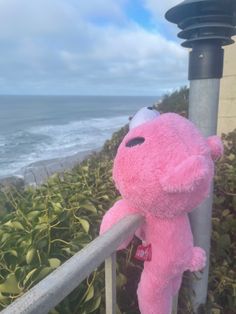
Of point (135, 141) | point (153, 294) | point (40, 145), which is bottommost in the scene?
point (40, 145)

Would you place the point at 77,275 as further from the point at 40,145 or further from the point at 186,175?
the point at 40,145

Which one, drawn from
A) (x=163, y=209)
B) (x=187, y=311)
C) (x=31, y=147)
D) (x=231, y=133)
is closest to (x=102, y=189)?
(x=187, y=311)

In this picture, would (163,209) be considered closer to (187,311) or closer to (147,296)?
(147,296)

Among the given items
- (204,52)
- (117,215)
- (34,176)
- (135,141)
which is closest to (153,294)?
(117,215)

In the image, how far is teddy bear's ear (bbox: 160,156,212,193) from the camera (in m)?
1.28

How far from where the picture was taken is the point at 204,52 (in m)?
1.83

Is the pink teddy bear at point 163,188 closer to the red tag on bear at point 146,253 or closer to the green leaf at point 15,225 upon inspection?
the red tag on bear at point 146,253

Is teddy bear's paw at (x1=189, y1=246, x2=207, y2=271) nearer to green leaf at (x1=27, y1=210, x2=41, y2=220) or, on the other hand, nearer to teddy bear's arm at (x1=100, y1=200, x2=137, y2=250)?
teddy bear's arm at (x1=100, y1=200, x2=137, y2=250)

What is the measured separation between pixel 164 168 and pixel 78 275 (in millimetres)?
477

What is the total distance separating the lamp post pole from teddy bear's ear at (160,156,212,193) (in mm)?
653

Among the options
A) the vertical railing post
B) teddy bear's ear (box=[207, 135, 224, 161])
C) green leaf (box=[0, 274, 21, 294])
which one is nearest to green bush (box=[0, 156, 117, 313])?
green leaf (box=[0, 274, 21, 294])

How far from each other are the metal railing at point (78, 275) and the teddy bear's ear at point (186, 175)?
23 centimetres

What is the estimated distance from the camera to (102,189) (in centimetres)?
242

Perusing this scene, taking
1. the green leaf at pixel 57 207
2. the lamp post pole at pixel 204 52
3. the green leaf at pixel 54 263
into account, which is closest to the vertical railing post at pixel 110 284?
the green leaf at pixel 54 263
